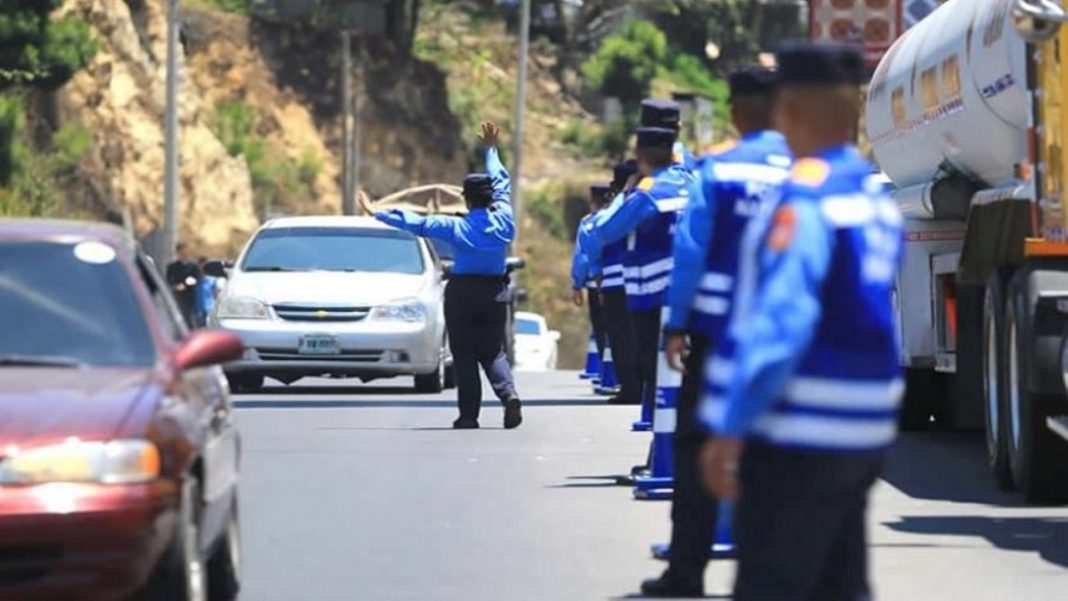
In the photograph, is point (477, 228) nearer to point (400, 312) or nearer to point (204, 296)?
point (400, 312)

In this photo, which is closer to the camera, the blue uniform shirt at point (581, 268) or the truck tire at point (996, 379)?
the truck tire at point (996, 379)

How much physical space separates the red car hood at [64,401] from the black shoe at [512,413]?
10154 mm

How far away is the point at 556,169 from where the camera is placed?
8312cm

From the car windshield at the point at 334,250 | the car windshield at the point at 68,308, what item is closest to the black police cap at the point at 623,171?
the car windshield at the point at 334,250

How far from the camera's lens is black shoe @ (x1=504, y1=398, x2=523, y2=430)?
19.5m

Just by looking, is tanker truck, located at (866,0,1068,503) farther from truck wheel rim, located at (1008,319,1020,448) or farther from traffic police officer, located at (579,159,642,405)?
traffic police officer, located at (579,159,642,405)

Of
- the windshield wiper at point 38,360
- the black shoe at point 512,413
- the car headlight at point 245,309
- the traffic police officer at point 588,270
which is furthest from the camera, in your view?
the traffic police officer at point 588,270

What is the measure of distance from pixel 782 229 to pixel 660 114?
23.1 feet

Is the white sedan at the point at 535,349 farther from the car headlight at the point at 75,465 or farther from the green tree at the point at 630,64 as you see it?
the green tree at the point at 630,64

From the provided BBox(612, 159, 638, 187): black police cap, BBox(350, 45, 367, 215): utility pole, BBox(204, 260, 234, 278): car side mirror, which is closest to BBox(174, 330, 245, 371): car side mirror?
BBox(612, 159, 638, 187): black police cap

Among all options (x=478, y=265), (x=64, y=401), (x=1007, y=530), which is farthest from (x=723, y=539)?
(x=478, y=265)

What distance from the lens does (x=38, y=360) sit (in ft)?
31.4

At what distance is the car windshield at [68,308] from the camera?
31.4ft

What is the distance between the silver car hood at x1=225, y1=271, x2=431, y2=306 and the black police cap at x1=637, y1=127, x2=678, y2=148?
10.9 metres
